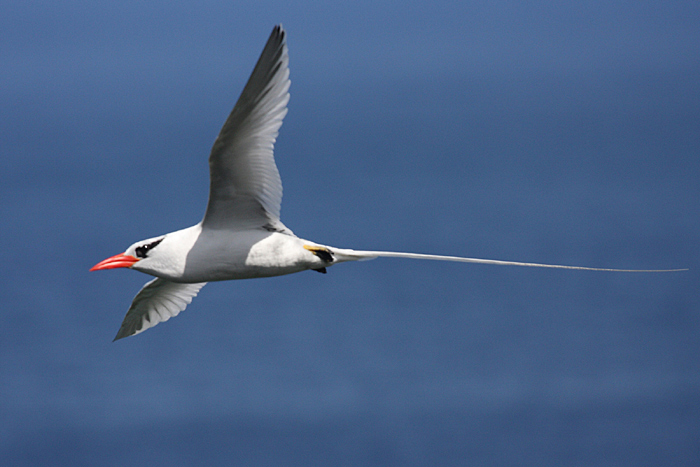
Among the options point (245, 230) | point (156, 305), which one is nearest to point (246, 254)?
point (245, 230)

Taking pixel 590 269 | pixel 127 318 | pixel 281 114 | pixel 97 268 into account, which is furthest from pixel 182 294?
pixel 590 269

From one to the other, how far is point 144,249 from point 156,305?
2.28m

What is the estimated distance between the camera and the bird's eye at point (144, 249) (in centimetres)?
890

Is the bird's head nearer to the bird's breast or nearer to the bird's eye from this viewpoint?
the bird's eye

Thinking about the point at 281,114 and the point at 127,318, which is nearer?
the point at 281,114

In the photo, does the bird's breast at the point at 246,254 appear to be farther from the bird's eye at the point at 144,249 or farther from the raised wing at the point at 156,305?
the raised wing at the point at 156,305

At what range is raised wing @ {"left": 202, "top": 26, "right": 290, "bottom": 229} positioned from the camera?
770 cm

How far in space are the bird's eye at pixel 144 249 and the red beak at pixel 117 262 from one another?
74 mm

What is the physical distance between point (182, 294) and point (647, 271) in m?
6.03

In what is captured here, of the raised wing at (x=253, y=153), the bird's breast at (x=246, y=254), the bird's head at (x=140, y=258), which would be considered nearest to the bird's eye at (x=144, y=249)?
the bird's head at (x=140, y=258)

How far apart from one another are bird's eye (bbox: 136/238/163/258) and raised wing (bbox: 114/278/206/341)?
1878mm

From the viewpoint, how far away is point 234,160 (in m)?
8.18

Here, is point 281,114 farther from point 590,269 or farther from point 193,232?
point 590,269

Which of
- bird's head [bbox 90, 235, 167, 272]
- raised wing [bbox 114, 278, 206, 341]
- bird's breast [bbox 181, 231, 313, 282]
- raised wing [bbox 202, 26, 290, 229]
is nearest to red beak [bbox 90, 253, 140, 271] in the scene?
bird's head [bbox 90, 235, 167, 272]
